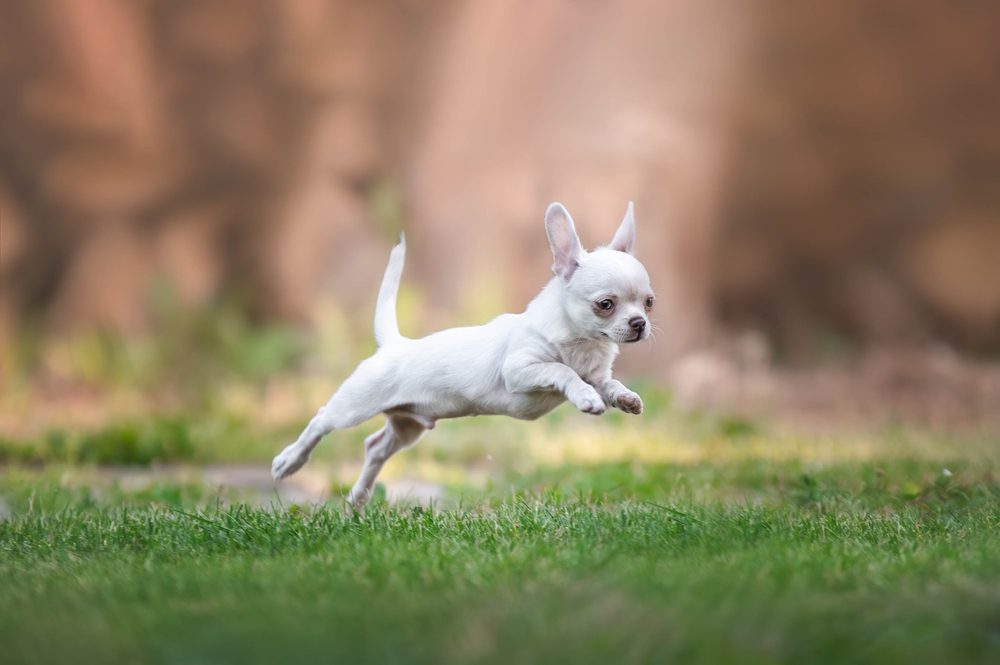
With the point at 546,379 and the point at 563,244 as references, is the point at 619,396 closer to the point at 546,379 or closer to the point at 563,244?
the point at 546,379

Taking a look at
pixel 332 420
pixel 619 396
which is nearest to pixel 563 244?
pixel 619 396

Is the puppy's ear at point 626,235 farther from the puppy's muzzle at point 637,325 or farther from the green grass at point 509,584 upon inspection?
the green grass at point 509,584

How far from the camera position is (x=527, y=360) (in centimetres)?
392

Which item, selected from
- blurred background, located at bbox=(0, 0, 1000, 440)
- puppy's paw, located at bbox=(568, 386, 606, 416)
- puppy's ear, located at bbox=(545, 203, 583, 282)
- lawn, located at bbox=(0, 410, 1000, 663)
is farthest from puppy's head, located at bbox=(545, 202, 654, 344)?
blurred background, located at bbox=(0, 0, 1000, 440)

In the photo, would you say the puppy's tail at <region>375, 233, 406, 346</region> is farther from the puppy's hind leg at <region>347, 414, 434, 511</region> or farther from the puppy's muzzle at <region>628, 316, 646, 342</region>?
the puppy's muzzle at <region>628, 316, 646, 342</region>

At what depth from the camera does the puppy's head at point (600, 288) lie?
381 centimetres

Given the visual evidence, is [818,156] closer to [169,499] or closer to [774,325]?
[774,325]

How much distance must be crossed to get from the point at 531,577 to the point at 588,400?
82cm

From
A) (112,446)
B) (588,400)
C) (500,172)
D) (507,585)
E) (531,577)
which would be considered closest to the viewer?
(507,585)

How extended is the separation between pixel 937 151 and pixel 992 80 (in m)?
0.92

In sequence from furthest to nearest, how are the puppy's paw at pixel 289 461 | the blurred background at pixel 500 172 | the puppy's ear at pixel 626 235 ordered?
the blurred background at pixel 500 172, the puppy's paw at pixel 289 461, the puppy's ear at pixel 626 235

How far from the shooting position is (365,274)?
37.9 ft

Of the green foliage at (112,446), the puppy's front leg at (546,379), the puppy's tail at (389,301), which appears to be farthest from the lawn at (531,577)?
the green foliage at (112,446)

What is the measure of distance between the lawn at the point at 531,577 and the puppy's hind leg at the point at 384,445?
0.34 metres
